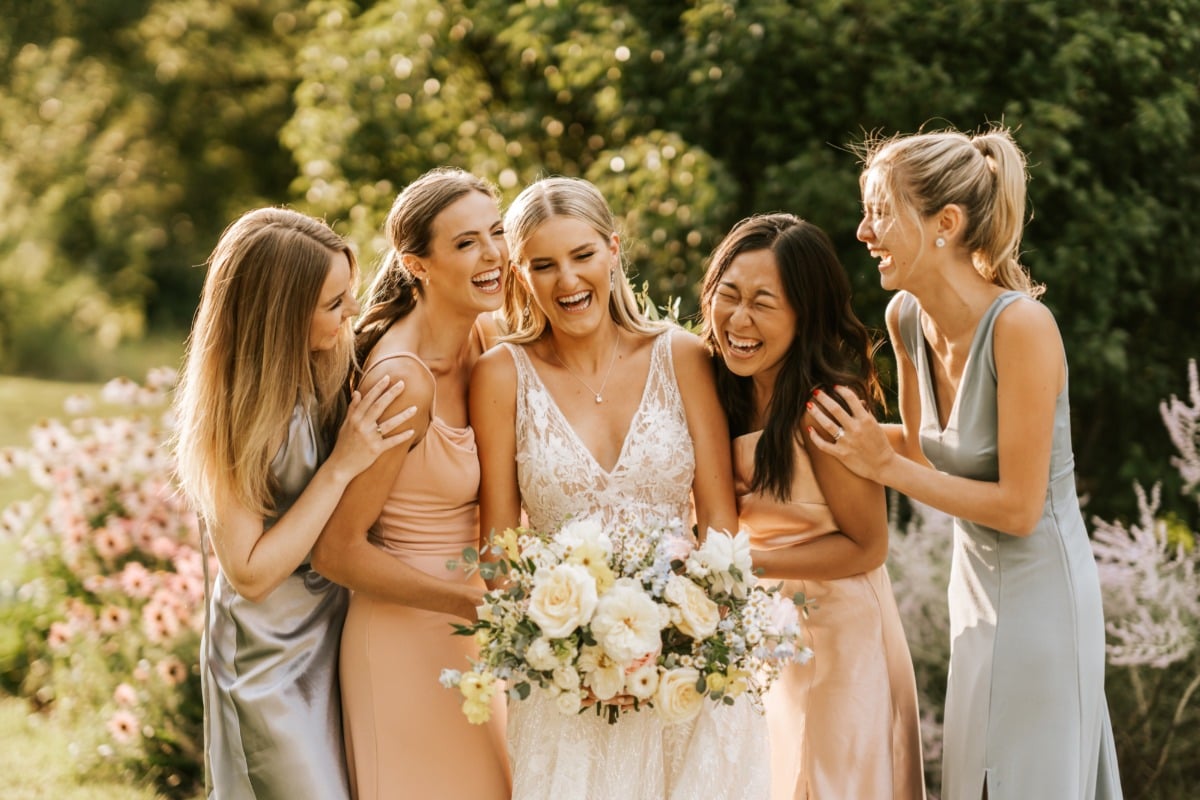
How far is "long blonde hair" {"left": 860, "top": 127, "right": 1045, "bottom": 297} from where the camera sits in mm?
3549

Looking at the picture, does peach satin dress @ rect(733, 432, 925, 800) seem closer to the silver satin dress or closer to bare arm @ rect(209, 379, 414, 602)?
bare arm @ rect(209, 379, 414, 602)

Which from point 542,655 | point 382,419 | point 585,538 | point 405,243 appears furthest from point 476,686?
point 405,243

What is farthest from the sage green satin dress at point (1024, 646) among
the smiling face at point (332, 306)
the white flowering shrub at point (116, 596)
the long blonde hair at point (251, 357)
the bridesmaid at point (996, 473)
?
the white flowering shrub at point (116, 596)

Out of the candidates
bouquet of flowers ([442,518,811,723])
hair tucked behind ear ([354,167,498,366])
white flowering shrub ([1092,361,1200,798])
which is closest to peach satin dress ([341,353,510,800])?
hair tucked behind ear ([354,167,498,366])

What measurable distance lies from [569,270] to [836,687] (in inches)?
54.5

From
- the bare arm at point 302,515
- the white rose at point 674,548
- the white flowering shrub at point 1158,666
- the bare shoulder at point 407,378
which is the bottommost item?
the white flowering shrub at point 1158,666

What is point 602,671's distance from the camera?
3.01 meters

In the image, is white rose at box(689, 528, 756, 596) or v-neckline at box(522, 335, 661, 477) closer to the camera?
white rose at box(689, 528, 756, 596)

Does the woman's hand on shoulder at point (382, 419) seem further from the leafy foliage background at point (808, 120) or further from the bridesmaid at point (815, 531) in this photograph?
the leafy foliage background at point (808, 120)

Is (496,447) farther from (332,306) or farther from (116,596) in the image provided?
(116,596)

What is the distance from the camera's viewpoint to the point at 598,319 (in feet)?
12.3

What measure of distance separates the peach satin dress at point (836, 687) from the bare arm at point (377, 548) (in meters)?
0.94

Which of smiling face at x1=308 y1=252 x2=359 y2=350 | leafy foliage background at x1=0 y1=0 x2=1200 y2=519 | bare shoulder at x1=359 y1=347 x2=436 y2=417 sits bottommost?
bare shoulder at x1=359 y1=347 x2=436 y2=417

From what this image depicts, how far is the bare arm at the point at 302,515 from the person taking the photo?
3.50 m
